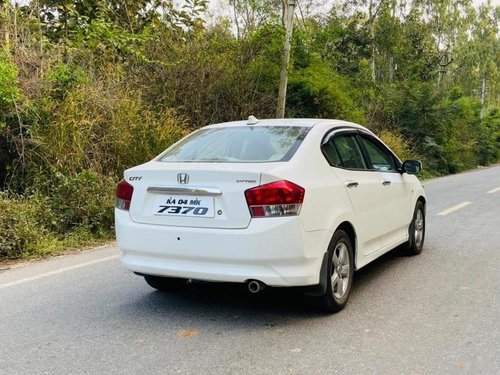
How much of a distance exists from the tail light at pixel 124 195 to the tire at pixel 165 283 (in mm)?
813

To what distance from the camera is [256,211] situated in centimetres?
403

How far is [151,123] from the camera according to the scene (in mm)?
10344

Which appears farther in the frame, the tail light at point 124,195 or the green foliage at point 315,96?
the green foliage at point 315,96

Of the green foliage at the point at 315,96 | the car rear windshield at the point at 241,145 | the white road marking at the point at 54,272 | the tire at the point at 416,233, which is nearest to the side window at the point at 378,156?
the tire at the point at 416,233

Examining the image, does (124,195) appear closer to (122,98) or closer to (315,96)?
(122,98)

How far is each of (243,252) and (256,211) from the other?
0.31 m

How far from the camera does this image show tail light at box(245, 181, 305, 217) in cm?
401

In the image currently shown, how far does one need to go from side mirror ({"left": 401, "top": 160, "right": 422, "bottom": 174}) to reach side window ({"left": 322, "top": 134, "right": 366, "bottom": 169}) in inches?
37.9

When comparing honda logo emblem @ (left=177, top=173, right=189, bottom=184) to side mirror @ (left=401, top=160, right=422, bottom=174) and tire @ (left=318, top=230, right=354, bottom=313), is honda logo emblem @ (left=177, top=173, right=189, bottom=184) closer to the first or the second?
tire @ (left=318, top=230, right=354, bottom=313)

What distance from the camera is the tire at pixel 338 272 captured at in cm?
440

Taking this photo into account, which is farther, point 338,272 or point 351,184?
A: point 351,184

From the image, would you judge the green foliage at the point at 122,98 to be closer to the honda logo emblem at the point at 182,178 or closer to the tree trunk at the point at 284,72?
the tree trunk at the point at 284,72

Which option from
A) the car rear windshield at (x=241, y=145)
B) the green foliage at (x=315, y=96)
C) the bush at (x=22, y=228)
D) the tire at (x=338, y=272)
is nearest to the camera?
the tire at (x=338, y=272)

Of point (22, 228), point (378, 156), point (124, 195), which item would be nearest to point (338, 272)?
point (378, 156)
